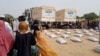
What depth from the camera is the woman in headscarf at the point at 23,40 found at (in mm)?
4602

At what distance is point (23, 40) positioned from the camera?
462 centimetres

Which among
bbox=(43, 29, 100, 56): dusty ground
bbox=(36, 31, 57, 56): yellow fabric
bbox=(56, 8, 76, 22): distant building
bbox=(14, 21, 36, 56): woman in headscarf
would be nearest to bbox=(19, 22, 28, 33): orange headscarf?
bbox=(14, 21, 36, 56): woman in headscarf

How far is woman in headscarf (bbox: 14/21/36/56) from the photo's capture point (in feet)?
15.1

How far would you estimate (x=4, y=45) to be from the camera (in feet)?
14.9

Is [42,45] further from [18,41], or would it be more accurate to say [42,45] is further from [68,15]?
[68,15]

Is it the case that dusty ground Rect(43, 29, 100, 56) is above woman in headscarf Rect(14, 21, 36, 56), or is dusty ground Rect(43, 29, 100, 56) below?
below

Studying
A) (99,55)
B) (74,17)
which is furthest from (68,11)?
(99,55)

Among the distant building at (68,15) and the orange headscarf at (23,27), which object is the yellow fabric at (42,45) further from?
the distant building at (68,15)

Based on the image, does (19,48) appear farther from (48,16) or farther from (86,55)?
(48,16)

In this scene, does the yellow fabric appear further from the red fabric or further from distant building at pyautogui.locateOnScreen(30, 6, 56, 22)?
distant building at pyautogui.locateOnScreen(30, 6, 56, 22)

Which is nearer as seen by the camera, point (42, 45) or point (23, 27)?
point (23, 27)

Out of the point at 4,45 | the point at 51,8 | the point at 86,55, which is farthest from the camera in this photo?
the point at 51,8

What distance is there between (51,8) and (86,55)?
20.3 metres

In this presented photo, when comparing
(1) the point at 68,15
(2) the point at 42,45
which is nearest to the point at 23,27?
(2) the point at 42,45
